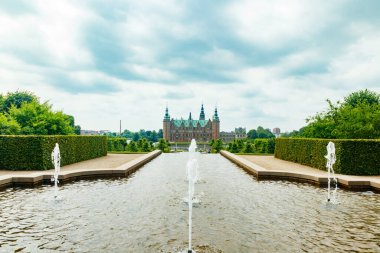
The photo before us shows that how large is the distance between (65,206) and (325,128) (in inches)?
848

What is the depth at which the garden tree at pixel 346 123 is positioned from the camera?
2016cm

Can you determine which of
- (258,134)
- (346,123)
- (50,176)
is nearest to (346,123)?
(346,123)

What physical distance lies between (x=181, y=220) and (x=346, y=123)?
18.3 m

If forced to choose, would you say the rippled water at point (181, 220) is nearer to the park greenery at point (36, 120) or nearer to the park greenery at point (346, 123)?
the park greenery at point (346, 123)

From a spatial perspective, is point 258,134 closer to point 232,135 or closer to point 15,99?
point 232,135

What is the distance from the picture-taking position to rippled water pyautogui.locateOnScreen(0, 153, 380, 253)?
569 centimetres

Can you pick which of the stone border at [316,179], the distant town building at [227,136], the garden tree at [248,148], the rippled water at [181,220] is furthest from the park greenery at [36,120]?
the distant town building at [227,136]

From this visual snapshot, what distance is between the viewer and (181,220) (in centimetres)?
717

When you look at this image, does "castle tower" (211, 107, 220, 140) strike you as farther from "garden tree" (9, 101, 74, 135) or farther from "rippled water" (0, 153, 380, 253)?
"rippled water" (0, 153, 380, 253)

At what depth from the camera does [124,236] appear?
6078mm

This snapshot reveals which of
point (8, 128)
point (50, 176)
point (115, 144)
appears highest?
point (8, 128)

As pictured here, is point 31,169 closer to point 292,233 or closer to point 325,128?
point 292,233

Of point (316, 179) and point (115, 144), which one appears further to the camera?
point (115, 144)

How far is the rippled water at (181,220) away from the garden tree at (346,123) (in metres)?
11.1
